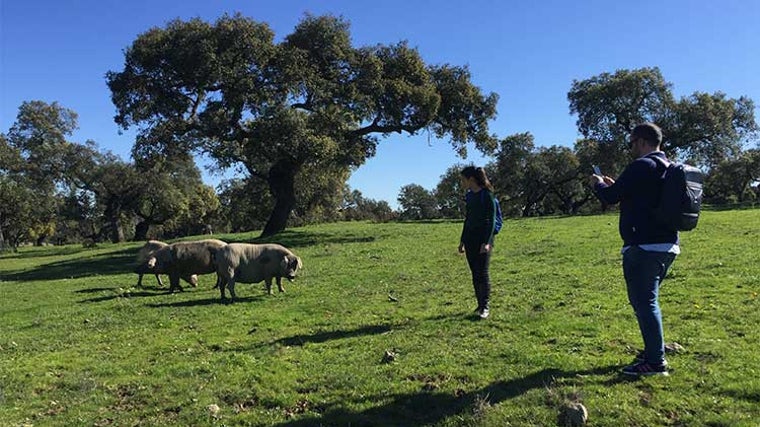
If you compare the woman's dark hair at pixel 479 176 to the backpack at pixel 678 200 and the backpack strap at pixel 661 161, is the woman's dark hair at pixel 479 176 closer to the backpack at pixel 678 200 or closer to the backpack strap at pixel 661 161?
the backpack strap at pixel 661 161

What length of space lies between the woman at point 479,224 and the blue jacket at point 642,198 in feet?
10.8

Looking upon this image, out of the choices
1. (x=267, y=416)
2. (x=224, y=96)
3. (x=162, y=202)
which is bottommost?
(x=267, y=416)

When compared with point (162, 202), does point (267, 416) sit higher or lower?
lower

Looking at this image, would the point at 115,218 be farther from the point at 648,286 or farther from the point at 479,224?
the point at 648,286

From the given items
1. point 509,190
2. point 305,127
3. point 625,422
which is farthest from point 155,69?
point 509,190

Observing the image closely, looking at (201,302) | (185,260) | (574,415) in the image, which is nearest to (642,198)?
(574,415)

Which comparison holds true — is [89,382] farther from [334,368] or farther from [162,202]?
[162,202]

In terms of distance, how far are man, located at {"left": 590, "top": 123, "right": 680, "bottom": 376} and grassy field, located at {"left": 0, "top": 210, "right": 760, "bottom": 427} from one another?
0.43 m

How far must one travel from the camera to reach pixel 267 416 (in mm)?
6242

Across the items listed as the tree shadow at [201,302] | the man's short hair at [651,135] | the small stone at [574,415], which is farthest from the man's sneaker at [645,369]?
the tree shadow at [201,302]

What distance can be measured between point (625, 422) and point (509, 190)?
2357 inches

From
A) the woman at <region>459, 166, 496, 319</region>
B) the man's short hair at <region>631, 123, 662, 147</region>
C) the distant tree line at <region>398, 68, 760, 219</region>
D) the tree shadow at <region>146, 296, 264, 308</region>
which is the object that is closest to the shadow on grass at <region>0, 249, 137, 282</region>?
the tree shadow at <region>146, 296, 264, 308</region>

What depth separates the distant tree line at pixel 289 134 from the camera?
27.9 m

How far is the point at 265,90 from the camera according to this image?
92.4 ft
